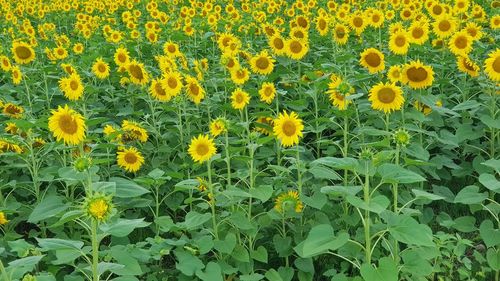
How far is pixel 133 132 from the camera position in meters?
4.25

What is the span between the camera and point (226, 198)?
3.29m

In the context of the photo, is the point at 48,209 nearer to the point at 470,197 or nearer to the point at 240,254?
the point at 240,254

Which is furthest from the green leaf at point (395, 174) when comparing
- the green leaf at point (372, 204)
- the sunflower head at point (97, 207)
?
the sunflower head at point (97, 207)

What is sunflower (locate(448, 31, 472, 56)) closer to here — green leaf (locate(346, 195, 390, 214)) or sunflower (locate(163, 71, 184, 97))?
sunflower (locate(163, 71, 184, 97))

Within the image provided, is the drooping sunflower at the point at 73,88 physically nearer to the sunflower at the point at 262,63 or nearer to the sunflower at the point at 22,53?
the sunflower at the point at 22,53

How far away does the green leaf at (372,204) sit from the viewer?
101 inches

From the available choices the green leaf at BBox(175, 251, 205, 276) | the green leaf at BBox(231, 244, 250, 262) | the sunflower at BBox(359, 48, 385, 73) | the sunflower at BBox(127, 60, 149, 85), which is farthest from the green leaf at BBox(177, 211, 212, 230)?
the sunflower at BBox(127, 60, 149, 85)

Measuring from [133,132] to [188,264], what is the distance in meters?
Answer: 1.61

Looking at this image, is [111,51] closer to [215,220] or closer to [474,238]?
[215,220]

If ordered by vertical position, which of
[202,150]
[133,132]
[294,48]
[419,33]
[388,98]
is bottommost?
[202,150]

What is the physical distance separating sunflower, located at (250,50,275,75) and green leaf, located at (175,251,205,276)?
238 centimetres

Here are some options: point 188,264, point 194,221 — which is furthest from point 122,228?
point 194,221

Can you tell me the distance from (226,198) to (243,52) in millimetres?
2360

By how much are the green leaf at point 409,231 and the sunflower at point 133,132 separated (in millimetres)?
2057
